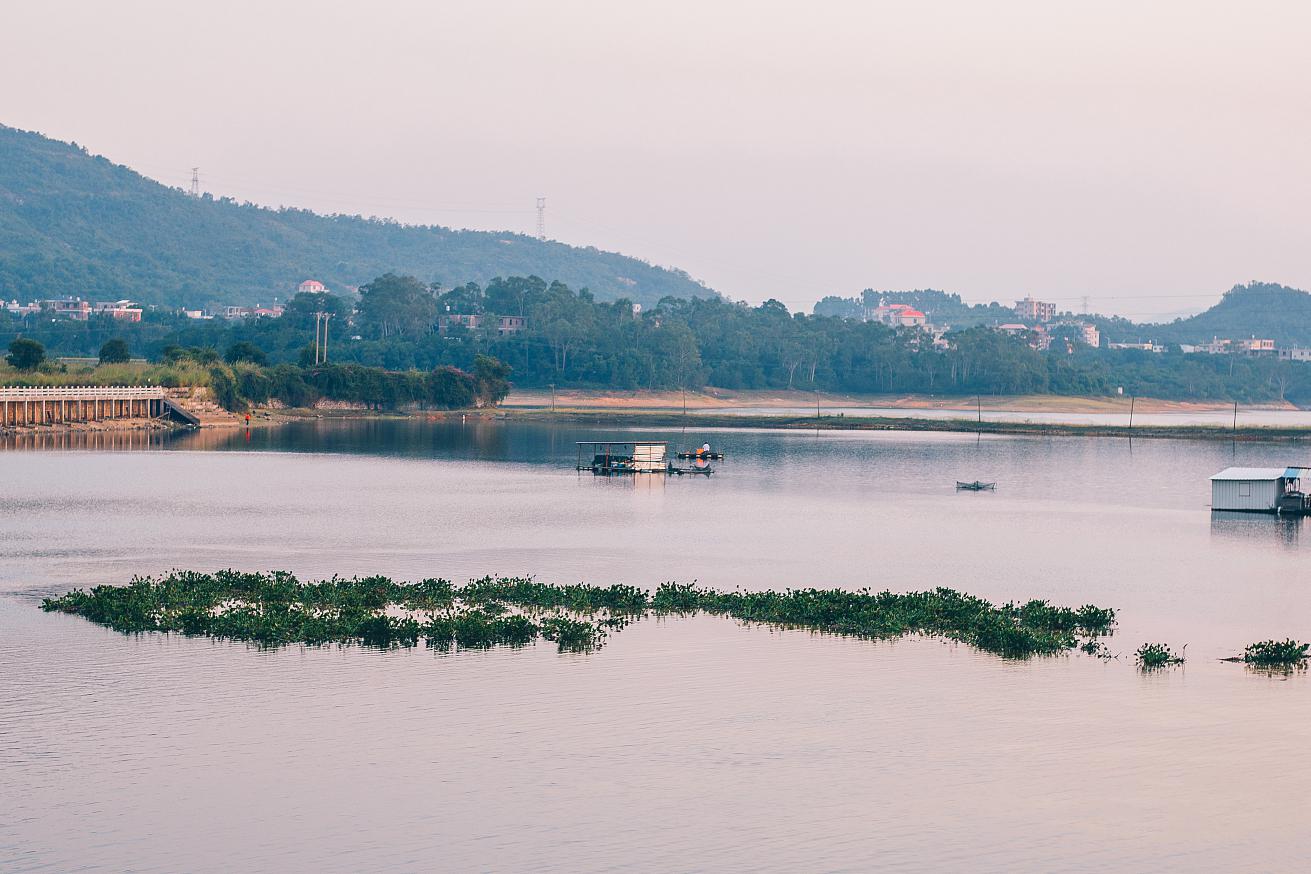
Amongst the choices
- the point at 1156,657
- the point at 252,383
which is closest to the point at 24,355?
the point at 252,383

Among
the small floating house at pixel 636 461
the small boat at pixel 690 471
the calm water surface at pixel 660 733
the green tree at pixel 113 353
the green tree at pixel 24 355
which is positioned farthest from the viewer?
the green tree at pixel 113 353

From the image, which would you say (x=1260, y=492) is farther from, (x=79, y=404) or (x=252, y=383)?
(x=252, y=383)

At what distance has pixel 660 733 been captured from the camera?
31.5 m

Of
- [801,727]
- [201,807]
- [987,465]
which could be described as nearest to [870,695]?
[801,727]

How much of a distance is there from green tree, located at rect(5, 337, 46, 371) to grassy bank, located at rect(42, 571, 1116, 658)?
11985 cm

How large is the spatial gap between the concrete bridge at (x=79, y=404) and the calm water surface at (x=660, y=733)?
82.2 m

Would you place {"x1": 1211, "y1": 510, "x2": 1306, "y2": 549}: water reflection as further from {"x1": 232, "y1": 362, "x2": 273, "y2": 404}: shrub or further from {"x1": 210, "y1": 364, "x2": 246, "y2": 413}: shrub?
{"x1": 232, "y1": 362, "x2": 273, "y2": 404}: shrub

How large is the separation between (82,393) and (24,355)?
16.2 m

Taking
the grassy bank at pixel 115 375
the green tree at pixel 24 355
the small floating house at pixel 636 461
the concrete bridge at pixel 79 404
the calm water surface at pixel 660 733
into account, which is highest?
the green tree at pixel 24 355

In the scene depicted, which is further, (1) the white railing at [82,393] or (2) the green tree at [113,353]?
(2) the green tree at [113,353]

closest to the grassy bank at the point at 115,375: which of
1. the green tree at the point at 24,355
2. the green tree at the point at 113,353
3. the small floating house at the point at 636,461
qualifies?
the green tree at the point at 24,355

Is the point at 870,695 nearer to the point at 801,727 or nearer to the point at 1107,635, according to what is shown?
the point at 801,727

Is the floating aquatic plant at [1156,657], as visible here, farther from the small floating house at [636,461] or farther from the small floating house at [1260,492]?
the small floating house at [636,461]

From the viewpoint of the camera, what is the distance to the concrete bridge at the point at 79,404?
140 meters
